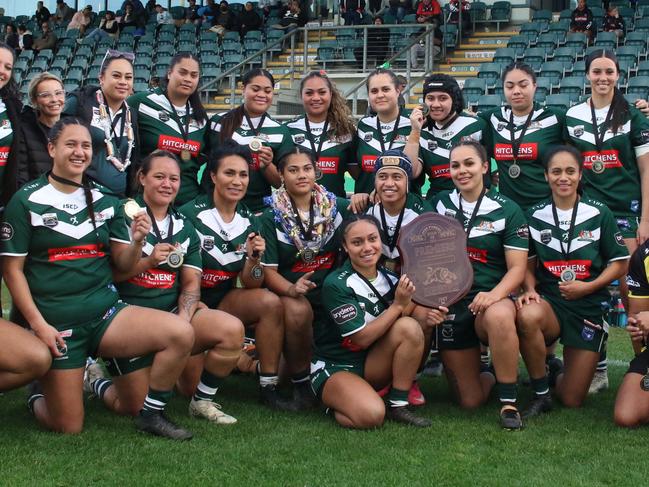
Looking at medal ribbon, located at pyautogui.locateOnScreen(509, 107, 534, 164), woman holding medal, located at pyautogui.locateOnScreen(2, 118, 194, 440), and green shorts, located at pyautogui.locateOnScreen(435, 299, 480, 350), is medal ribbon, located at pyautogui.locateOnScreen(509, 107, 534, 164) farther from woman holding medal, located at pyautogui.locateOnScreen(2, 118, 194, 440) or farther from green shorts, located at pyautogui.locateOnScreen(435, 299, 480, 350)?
woman holding medal, located at pyautogui.locateOnScreen(2, 118, 194, 440)

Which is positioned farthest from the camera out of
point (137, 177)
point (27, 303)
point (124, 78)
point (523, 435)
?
point (124, 78)

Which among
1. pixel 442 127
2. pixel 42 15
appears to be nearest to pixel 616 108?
pixel 442 127

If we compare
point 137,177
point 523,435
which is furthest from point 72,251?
point 523,435

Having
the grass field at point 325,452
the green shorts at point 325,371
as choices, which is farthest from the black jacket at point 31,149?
the green shorts at point 325,371

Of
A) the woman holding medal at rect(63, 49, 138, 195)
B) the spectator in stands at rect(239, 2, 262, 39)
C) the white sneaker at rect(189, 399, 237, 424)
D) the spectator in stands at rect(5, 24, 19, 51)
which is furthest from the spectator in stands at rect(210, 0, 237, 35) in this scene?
the white sneaker at rect(189, 399, 237, 424)

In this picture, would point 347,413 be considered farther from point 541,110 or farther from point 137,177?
point 541,110

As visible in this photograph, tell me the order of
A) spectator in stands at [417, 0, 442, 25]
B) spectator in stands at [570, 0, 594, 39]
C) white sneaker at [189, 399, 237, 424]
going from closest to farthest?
white sneaker at [189, 399, 237, 424] < spectator in stands at [570, 0, 594, 39] < spectator in stands at [417, 0, 442, 25]

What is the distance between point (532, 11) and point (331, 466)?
1672cm

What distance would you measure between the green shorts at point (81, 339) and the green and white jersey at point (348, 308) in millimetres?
1129

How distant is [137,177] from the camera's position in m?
4.87

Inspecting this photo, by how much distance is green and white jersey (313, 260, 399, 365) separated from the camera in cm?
455

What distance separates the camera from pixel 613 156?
17.6 feet

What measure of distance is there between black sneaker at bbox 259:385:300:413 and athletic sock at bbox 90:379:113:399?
2.86ft

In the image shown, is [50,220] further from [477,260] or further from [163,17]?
[163,17]
